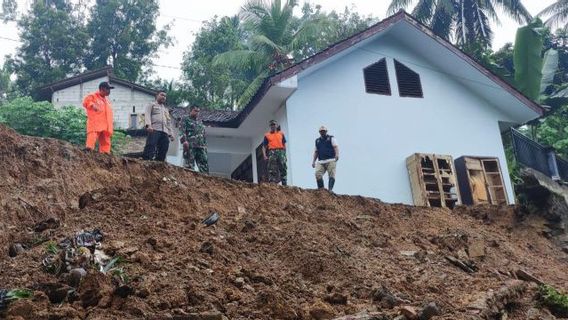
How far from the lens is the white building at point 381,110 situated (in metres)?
12.8

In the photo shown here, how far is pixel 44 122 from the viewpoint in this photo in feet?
53.7

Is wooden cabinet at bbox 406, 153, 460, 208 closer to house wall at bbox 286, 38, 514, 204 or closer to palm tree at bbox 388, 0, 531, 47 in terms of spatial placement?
house wall at bbox 286, 38, 514, 204

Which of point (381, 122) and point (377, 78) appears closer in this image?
point (381, 122)

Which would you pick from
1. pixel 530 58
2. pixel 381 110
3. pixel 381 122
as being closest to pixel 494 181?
pixel 381 122

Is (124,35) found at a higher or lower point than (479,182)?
higher

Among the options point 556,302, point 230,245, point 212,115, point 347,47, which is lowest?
point 556,302

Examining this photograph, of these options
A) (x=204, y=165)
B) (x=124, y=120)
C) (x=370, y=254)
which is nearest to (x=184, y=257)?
(x=370, y=254)

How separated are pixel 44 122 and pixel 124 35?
1466 cm

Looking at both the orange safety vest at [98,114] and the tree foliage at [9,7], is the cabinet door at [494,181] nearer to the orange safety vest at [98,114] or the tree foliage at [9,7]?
the orange safety vest at [98,114]

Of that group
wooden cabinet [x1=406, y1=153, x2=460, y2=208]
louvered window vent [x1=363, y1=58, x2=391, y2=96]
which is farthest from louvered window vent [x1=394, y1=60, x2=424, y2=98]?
wooden cabinet [x1=406, y1=153, x2=460, y2=208]

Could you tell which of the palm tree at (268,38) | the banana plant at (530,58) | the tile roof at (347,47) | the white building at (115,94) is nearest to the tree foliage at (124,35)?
the white building at (115,94)

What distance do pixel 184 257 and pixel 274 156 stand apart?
550cm

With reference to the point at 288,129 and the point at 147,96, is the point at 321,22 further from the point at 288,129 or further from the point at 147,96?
the point at 288,129

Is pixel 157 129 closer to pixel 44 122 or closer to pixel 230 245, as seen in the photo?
pixel 230 245
